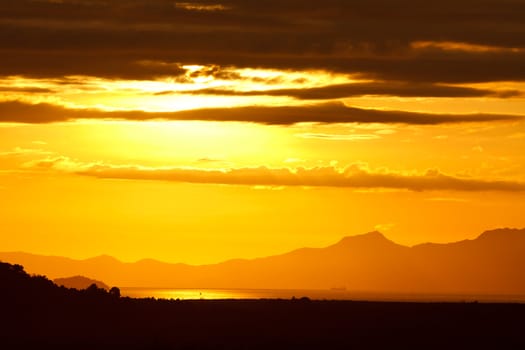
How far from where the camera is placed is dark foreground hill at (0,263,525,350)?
7962 centimetres

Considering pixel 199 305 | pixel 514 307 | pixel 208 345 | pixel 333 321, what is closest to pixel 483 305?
pixel 514 307

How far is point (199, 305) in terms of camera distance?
9850 centimetres

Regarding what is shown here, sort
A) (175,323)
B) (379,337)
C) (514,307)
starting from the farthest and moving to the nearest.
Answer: (514,307) < (175,323) < (379,337)

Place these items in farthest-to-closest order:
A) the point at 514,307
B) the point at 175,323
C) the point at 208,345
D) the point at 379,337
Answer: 1. the point at 514,307
2. the point at 175,323
3. the point at 379,337
4. the point at 208,345

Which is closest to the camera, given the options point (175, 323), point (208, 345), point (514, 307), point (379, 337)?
point (208, 345)

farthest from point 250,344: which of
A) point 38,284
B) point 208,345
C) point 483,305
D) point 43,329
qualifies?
point 483,305

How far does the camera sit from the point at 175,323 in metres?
89.2

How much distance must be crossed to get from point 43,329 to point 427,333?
24.5 meters

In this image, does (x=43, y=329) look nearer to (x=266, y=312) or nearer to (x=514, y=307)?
(x=266, y=312)

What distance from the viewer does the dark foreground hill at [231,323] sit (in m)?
79.6

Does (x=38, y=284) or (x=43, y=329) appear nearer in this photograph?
(x=43, y=329)

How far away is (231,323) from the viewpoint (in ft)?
290

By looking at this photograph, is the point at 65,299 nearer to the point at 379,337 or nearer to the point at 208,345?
the point at 208,345

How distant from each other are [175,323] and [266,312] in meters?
7.81
